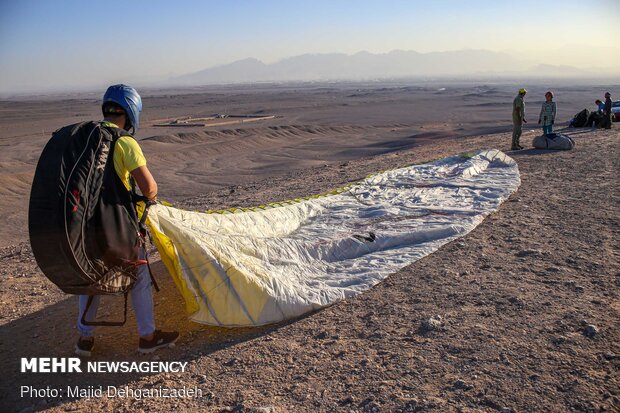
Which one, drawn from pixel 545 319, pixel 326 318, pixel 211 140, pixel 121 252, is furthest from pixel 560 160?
pixel 211 140

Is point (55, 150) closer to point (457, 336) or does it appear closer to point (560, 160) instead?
point (457, 336)

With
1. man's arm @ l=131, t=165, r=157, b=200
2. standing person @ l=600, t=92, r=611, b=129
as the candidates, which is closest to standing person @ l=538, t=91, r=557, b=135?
standing person @ l=600, t=92, r=611, b=129

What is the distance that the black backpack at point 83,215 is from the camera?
9.25 ft

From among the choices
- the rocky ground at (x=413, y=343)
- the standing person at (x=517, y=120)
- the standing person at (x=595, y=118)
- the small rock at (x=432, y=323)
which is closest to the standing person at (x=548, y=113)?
the standing person at (x=517, y=120)

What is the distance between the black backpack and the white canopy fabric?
0.59 m

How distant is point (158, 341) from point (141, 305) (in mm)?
300

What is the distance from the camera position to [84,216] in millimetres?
2939

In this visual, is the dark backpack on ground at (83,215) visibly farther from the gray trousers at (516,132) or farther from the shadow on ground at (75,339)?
the gray trousers at (516,132)

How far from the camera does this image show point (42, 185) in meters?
2.83

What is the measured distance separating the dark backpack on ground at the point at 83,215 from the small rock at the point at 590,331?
3172 mm

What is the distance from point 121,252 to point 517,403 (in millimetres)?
2582

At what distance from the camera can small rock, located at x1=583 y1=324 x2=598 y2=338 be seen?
3.41 meters

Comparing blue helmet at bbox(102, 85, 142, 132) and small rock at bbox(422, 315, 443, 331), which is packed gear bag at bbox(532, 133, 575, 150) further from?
blue helmet at bbox(102, 85, 142, 132)

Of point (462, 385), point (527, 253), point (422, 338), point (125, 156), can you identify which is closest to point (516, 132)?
point (527, 253)
